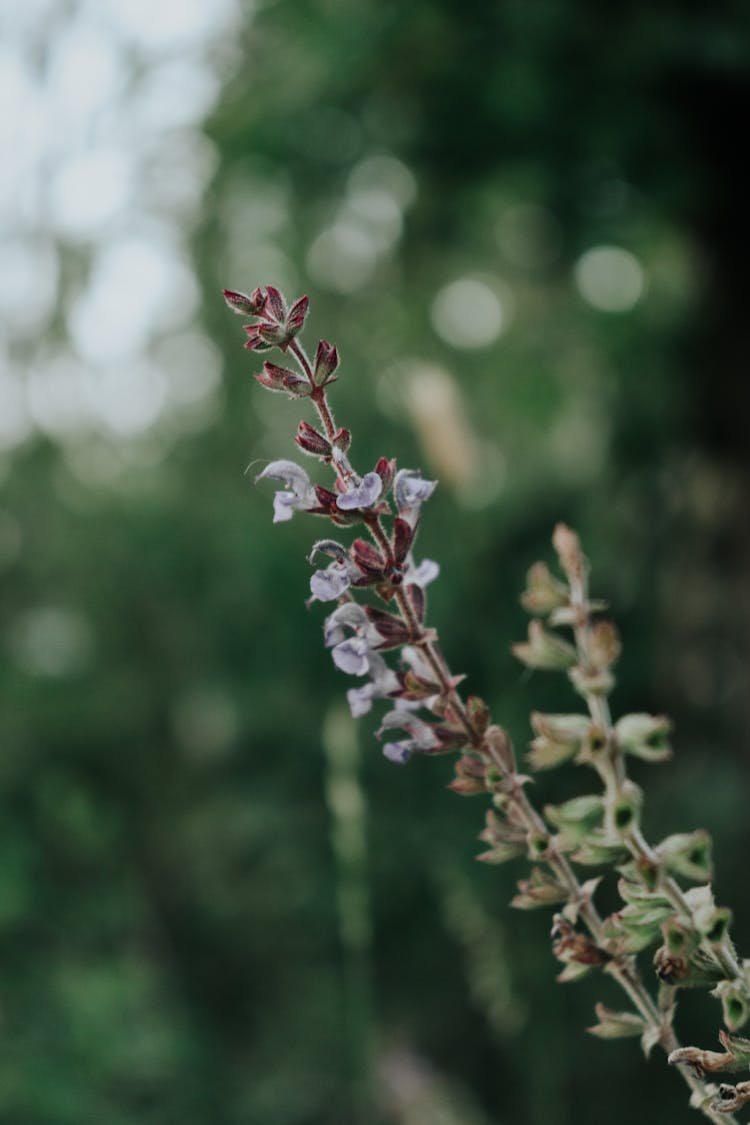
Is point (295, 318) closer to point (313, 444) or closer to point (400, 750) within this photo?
point (313, 444)

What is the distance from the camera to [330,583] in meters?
0.62

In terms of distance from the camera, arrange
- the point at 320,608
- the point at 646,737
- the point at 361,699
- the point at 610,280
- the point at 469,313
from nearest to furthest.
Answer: the point at 646,737 → the point at 361,699 → the point at 320,608 → the point at 610,280 → the point at 469,313

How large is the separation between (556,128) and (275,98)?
→ 941mm

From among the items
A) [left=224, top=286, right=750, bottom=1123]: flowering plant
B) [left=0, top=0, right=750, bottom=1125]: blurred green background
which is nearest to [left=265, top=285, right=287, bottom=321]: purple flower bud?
[left=224, top=286, right=750, bottom=1123]: flowering plant

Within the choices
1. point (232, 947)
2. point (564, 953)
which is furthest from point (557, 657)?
point (232, 947)

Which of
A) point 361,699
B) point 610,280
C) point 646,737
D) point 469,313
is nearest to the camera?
point 646,737

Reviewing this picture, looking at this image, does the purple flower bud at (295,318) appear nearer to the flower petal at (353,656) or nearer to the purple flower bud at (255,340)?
the purple flower bud at (255,340)

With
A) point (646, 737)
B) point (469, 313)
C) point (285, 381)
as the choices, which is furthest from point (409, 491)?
point (469, 313)

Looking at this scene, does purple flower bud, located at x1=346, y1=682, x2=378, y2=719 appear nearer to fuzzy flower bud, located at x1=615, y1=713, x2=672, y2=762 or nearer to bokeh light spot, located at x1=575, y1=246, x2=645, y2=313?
fuzzy flower bud, located at x1=615, y1=713, x2=672, y2=762

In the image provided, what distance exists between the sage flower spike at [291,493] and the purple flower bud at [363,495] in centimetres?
4

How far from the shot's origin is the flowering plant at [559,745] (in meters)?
0.54

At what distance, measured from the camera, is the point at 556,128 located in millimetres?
3377

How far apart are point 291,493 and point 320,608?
266 cm

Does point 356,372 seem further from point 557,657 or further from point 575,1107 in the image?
point 557,657
